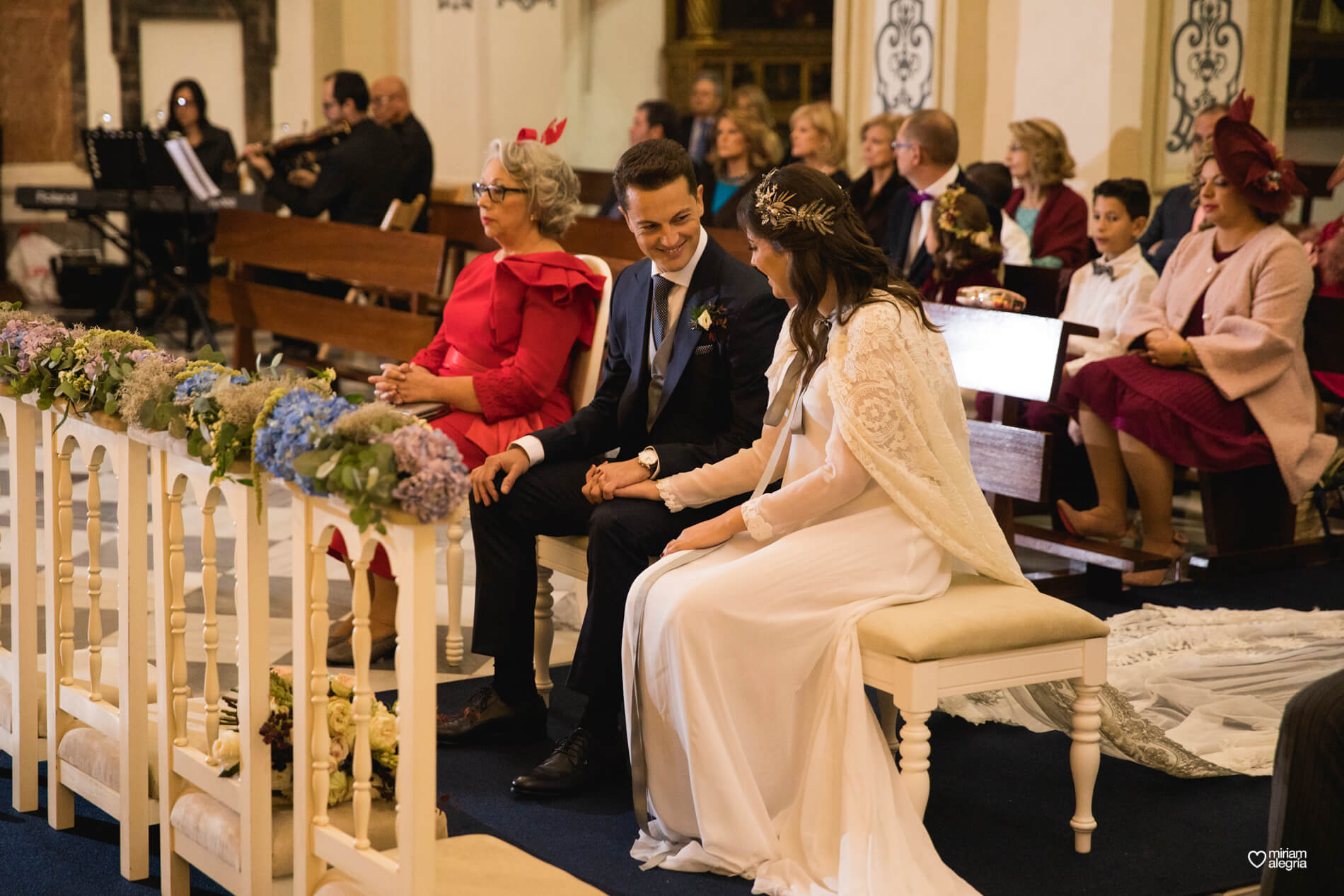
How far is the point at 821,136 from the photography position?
6.50 meters

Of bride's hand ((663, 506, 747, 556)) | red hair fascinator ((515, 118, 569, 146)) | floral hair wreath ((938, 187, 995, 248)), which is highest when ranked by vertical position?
red hair fascinator ((515, 118, 569, 146))

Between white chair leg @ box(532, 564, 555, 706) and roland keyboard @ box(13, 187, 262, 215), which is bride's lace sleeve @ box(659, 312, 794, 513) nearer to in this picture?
white chair leg @ box(532, 564, 555, 706)

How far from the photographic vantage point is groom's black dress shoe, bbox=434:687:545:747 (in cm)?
308

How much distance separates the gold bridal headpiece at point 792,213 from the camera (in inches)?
101

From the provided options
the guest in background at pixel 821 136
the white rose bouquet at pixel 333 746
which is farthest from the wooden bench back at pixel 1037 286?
the white rose bouquet at pixel 333 746

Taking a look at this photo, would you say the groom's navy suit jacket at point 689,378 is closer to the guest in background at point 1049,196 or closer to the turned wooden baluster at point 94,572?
the turned wooden baluster at point 94,572

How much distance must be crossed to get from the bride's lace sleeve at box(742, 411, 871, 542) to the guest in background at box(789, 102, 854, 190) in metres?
4.03

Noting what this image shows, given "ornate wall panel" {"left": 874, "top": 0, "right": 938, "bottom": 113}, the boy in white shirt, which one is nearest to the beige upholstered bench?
the boy in white shirt

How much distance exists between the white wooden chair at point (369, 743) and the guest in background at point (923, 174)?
3.60 m

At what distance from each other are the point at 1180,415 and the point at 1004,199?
2118 millimetres

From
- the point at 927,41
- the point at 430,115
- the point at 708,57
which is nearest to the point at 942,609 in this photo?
the point at 927,41

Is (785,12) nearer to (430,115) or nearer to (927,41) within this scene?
(430,115)

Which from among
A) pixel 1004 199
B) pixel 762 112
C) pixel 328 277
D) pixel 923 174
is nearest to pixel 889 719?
pixel 923 174

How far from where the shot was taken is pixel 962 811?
278 cm
